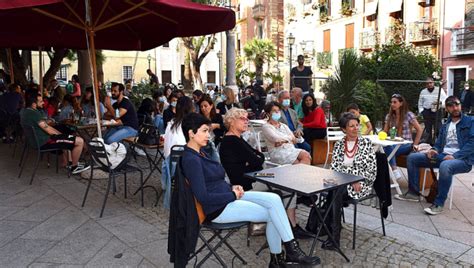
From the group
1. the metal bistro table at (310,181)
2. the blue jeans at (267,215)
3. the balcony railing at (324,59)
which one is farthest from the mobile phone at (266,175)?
the balcony railing at (324,59)

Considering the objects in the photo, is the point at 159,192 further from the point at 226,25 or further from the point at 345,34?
the point at 345,34

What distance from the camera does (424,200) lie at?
5.54 m

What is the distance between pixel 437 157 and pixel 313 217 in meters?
2.19

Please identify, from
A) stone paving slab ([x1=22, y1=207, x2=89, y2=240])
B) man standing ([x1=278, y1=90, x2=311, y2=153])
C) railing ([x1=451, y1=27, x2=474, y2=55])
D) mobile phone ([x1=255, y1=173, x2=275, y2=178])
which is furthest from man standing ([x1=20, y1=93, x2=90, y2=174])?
railing ([x1=451, y1=27, x2=474, y2=55])

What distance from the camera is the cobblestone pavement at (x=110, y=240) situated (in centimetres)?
372

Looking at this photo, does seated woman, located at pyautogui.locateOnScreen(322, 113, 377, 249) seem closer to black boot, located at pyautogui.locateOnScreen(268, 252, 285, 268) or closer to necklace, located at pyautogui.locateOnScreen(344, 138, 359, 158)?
necklace, located at pyautogui.locateOnScreen(344, 138, 359, 158)

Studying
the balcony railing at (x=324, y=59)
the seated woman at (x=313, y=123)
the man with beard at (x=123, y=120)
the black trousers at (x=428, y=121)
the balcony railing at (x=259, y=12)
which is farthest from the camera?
the balcony railing at (x=259, y=12)

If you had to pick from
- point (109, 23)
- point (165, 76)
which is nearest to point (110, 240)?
point (109, 23)

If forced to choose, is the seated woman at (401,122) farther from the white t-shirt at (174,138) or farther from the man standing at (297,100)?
the white t-shirt at (174,138)

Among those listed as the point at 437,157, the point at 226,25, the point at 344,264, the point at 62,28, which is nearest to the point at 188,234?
the point at 344,264

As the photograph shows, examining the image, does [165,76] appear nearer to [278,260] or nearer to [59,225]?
[59,225]

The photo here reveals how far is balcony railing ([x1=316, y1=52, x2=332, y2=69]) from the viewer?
28422 millimetres

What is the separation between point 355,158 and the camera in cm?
429

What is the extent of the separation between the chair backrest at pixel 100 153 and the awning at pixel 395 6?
2059 cm
